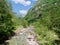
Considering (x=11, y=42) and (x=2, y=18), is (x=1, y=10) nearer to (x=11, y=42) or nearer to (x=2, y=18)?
(x=2, y=18)

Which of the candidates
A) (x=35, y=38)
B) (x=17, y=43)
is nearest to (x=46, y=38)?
(x=35, y=38)

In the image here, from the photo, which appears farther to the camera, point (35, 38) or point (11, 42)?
point (35, 38)

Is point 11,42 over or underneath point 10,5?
underneath

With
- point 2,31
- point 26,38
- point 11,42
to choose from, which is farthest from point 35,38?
point 2,31

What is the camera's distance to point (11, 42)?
67.2 ft

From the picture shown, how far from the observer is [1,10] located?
19.7m

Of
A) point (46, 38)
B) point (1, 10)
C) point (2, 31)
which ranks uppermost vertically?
point (1, 10)

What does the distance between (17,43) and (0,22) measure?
3.01 meters

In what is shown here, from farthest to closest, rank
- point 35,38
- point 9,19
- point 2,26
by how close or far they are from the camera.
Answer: point 35,38
point 9,19
point 2,26

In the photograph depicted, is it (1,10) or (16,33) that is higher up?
(1,10)

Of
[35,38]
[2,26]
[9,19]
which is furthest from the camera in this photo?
[35,38]

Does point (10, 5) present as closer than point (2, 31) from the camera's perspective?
No

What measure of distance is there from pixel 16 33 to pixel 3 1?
4476mm

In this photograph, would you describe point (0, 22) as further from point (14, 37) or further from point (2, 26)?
point (14, 37)
